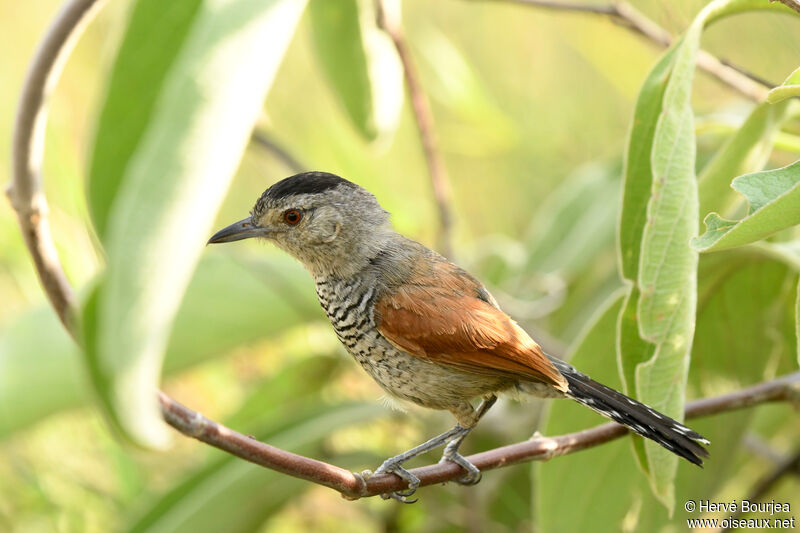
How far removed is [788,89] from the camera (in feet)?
4.83

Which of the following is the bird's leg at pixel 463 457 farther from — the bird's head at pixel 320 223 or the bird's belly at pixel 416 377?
the bird's head at pixel 320 223

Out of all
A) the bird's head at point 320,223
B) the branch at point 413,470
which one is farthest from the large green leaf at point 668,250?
the bird's head at point 320,223

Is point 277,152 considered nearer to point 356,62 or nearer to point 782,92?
point 356,62

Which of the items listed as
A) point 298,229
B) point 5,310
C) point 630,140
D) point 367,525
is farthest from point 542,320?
point 5,310

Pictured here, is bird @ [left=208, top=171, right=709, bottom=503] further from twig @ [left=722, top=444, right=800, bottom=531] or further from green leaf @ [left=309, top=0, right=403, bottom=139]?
twig @ [left=722, top=444, right=800, bottom=531]

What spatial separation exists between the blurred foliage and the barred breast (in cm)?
25

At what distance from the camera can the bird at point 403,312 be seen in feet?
7.09

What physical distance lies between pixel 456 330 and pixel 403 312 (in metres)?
0.15

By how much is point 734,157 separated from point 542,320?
5.15 ft

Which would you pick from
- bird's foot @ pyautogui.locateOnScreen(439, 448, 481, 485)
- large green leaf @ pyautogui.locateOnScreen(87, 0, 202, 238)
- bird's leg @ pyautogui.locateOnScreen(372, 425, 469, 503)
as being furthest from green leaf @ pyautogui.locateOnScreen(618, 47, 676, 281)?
large green leaf @ pyautogui.locateOnScreen(87, 0, 202, 238)

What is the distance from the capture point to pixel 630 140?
1757 millimetres

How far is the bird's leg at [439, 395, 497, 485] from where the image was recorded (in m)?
1.88

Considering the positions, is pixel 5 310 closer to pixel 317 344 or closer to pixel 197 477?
pixel 317 344

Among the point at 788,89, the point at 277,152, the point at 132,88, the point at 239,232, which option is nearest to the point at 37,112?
the point at 132,88
